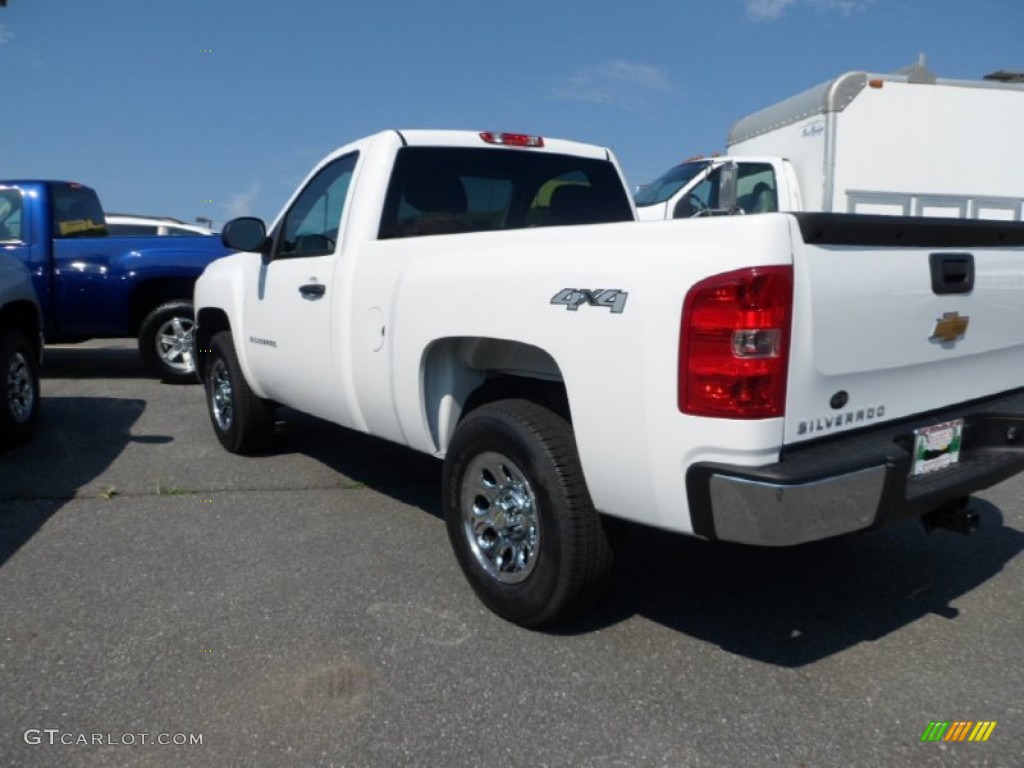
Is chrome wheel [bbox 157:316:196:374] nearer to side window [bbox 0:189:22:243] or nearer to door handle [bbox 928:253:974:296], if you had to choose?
side window [bbox 0:189:22:243]

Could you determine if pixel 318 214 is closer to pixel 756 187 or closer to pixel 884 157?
pixel 756 187

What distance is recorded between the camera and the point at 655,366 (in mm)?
2385

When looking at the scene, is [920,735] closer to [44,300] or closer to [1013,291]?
[1013,291]

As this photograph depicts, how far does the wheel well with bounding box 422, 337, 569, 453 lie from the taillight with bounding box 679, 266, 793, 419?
83 centimetres

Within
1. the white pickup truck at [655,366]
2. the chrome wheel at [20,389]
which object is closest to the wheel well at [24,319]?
the chrome wheel at [20,389]

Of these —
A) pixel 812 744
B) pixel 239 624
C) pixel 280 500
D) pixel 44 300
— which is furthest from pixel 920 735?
pixel 44 300

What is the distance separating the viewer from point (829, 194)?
8.86m

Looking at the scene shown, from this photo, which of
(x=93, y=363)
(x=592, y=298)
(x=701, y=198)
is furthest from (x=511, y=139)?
(x=93, y=363)

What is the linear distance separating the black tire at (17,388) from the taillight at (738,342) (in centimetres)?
482

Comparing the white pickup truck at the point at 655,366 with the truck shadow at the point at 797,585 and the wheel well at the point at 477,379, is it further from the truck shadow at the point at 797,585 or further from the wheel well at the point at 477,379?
the truck shadow at the point at 797,585

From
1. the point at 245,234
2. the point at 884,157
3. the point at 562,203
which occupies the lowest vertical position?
the point at 245,234

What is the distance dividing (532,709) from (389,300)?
5.65 ft

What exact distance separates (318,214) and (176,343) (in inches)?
178

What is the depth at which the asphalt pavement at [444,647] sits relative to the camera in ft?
7.85
